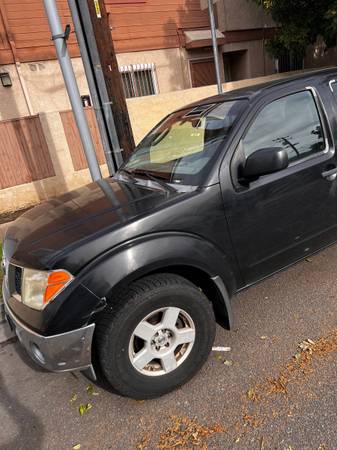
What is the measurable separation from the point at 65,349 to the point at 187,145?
5.53 ft

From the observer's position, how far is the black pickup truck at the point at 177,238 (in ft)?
6.31

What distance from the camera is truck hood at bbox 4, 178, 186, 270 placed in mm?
1982

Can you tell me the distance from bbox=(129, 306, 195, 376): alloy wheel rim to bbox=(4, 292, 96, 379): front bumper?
26cm

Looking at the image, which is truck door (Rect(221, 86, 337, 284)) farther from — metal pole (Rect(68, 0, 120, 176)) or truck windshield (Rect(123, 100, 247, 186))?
metal pole (Rect(68, 0, 120, 176))

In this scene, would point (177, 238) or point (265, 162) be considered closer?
point (177, 238)

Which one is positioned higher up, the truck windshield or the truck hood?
the truck windshield

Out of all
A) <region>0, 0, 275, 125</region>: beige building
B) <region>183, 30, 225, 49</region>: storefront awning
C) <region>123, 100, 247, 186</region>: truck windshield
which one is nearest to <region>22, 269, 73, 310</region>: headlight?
<region>123, 100, 247, 186</region>: truck windshield

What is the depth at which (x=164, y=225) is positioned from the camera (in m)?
2.11

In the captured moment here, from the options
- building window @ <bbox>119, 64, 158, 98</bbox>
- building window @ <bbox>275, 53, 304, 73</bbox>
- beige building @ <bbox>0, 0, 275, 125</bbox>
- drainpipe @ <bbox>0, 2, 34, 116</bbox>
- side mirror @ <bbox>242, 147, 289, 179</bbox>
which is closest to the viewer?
side mirror @ <bbox>242, 147, 289, 179</bbox>

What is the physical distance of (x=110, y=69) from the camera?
4.14m

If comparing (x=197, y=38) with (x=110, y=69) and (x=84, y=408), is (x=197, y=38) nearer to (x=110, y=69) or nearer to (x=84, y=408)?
(x=110, y=69)

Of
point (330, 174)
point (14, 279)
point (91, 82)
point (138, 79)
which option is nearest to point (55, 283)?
point (14, 279)

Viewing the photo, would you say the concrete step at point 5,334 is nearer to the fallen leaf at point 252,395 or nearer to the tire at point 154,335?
the tire at point 154,335

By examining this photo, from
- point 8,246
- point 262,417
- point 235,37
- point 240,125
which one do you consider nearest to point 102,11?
point 240,125
